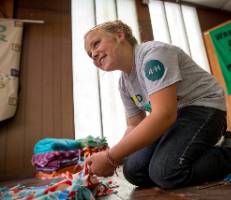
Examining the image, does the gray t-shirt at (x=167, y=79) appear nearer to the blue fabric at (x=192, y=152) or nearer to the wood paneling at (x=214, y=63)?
the blue fabric at (x=192, y=152)

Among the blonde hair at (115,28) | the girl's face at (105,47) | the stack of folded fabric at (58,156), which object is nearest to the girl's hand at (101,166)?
the girl's face at (105,47)

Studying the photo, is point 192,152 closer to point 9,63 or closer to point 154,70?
point 154,70

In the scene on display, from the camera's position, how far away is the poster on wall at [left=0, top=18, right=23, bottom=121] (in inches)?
70.4

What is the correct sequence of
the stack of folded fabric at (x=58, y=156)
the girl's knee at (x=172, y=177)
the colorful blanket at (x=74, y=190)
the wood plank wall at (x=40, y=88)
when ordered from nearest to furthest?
the colorful blanket at (x=74, y=190)
the girl's knee at (x=172, y=177)
the stack of folded fabric at (x=58, y=156)
the wood plank wall at (x=40, y=88)

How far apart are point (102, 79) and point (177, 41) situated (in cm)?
105

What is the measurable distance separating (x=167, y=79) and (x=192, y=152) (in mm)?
246

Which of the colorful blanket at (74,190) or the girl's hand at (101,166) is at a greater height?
the girl's hand at (101,166)

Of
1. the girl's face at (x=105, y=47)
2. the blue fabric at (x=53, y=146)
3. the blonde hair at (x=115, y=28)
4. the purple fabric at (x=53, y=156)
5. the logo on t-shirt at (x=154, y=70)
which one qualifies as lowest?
the purple fabric at (x=53, y=156)

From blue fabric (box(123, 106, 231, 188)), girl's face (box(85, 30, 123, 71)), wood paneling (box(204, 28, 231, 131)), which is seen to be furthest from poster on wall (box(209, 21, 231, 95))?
girl's face (box(85, 30, 123, 71))

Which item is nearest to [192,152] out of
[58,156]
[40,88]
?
[58,156]

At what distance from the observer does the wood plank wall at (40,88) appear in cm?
178

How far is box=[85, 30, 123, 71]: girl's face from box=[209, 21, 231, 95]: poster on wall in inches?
76.7

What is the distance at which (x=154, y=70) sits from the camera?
2.20 feet

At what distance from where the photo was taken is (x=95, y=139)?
68.5 inches
